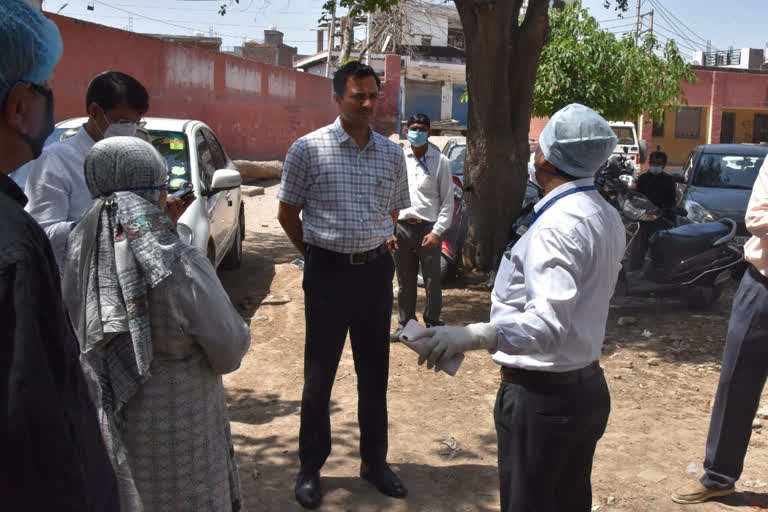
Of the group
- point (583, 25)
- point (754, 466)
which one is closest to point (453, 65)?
point (583, 25)

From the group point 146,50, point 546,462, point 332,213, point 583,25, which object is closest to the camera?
point 546,462

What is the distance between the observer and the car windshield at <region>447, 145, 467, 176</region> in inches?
399

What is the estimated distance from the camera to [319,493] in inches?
150

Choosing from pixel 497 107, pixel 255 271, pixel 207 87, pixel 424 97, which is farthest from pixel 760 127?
pixel 255 271

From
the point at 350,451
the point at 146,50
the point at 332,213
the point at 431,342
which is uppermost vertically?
the point at 146,50

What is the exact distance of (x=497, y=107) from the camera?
25.3 ft

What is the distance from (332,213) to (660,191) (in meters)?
7.24

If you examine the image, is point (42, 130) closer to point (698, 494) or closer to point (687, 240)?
point (698, 494)

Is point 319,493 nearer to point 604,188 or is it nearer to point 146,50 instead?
point 604,188

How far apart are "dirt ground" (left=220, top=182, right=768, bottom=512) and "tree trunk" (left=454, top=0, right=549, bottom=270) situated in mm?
Answer: 1025

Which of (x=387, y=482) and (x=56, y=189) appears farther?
(x=387, y=482)

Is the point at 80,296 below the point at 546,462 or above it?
above

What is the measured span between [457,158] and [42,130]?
9.19 meters

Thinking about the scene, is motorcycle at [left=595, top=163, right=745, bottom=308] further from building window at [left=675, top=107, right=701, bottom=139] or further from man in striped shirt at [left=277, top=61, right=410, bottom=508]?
building window at [left=675, top=107, right=701, bottom=139]
